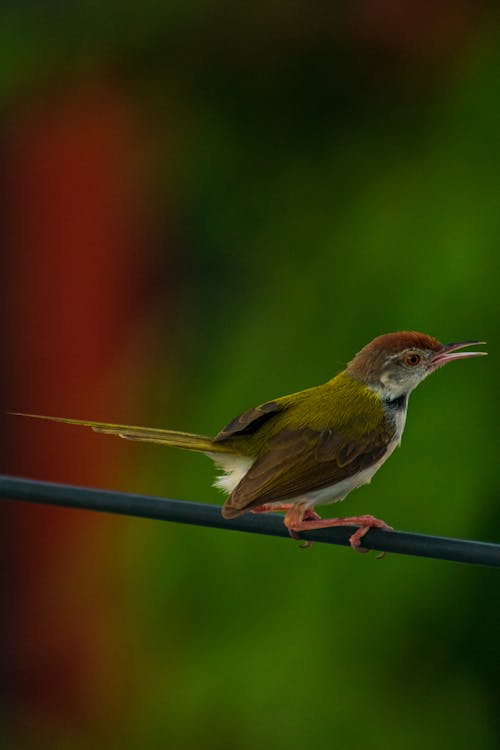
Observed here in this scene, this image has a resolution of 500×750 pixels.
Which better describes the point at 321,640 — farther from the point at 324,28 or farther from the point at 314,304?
the point at 324,28

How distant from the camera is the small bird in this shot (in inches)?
126

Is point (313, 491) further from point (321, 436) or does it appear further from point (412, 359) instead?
point (412, 359)

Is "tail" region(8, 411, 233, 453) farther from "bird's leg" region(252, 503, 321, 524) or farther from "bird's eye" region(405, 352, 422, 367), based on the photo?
"bird's eye" region(405, 352, 422, 367)

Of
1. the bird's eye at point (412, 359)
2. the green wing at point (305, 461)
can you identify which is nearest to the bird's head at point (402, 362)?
the bird's eye at point (412, 359)

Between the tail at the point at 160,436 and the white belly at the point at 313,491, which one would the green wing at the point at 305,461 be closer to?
the white belly at the point at 313,491

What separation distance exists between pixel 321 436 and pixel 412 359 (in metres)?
0.44

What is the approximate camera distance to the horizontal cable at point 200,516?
2.35 meters

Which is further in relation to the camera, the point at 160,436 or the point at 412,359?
the point at 412,359

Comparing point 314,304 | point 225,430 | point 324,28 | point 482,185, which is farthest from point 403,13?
point 225,430

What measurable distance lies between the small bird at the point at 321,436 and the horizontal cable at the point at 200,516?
0.38 m

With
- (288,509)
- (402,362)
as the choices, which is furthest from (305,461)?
(402,362)

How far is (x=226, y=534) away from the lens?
4.37 meters

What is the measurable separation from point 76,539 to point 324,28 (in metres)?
2.15

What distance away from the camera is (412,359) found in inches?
142
